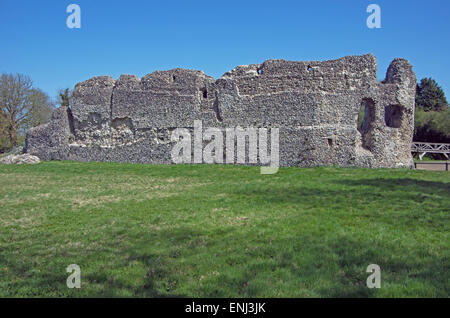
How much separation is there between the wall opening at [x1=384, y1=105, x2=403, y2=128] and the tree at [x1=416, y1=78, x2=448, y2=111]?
98.5ft

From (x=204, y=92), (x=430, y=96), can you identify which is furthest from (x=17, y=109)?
(x=430, y=96)

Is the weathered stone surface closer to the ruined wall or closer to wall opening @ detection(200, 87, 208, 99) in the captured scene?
the ruined wall

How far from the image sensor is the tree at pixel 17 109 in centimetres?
3020

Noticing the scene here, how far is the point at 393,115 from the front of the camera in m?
15.4

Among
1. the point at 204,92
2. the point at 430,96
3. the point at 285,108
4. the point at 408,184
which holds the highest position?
the point at 430,96

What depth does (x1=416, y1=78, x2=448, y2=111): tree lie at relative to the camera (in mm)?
41156

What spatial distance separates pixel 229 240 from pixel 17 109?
32743 mm

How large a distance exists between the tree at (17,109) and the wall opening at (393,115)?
2952 cm

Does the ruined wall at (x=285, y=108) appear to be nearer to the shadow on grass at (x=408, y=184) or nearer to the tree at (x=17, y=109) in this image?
the shadow on grass at (x=408, y=184)

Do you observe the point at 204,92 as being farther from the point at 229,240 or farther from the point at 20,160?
the point at 229,240

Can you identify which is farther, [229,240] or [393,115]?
[393,115]

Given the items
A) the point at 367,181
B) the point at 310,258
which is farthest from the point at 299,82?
the point at 310,258

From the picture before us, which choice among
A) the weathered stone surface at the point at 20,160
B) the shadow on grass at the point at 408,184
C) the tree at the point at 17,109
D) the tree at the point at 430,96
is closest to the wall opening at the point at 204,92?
the shadow on grass at the point at 408,184

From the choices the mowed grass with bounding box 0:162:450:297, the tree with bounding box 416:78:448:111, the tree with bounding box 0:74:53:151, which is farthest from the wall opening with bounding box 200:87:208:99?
the tree with bounding box 416:78:448:111
